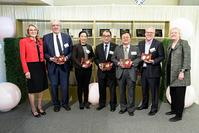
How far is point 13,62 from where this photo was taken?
4.59 meters

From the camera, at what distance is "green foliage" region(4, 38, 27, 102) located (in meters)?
4.52

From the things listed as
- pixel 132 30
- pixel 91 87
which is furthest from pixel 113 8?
pixel 91 87


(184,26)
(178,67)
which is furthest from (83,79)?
(184,26)

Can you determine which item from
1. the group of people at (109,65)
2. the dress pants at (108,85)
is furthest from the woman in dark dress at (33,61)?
the dress pants at (108,85)

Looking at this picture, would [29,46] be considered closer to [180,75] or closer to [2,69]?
[2,69]

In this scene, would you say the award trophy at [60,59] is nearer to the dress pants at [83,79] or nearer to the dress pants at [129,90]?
the dress pants at [83,79]

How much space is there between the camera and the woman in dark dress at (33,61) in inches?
146

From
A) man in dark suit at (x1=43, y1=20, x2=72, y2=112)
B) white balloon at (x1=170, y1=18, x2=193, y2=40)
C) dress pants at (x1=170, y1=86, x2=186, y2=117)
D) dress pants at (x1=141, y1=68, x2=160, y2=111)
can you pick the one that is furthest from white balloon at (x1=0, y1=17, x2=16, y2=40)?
dress pants at (x1=170, y1=86, x2=186, y2=117)

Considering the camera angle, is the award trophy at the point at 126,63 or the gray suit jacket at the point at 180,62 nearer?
the gray suit jacket at the point at 180,62

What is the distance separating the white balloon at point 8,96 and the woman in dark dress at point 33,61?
0.49 meters

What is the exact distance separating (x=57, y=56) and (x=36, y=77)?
51 centimetres

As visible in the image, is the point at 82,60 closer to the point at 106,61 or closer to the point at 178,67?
the point at 106,61

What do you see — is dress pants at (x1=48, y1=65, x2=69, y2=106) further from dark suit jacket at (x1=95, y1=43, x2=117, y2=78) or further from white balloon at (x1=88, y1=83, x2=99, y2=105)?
dark suit jacket at (x1=95, y1=43, x2=117, y2=78)

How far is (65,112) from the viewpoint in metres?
4.21
